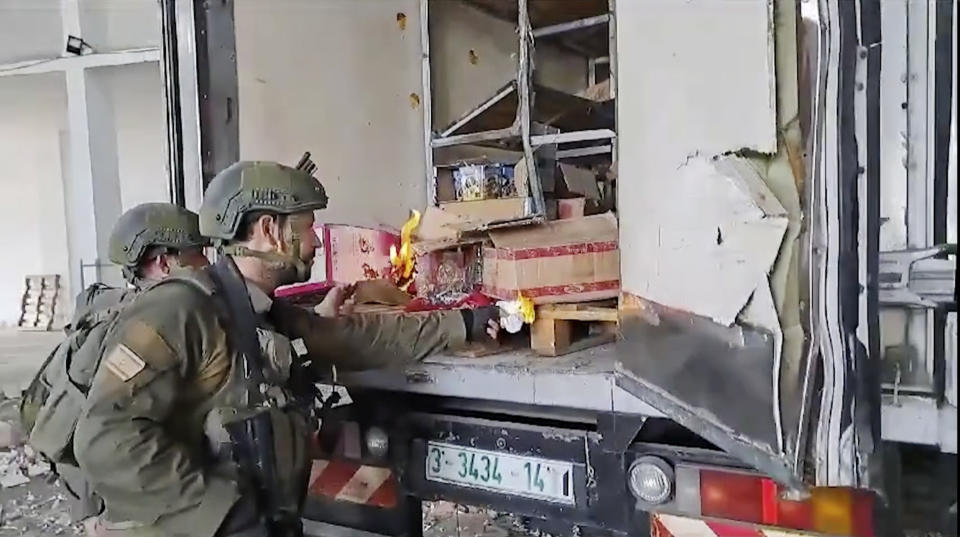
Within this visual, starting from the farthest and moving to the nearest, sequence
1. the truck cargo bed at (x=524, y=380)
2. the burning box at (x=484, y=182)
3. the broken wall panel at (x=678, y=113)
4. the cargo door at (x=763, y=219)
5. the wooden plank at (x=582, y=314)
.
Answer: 1. the burning box at (x=484, y=182)
2. the wooden plank at (x=582, y=314)
3. the truck cargo bed at (x=524, y=380)
4. the broken wall panel at (x=678, y=113)
5. the cargo door at (x=763, y=219)

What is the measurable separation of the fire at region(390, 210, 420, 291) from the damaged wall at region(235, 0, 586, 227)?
0.35m

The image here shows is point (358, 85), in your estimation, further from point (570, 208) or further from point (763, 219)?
point (763, 219)

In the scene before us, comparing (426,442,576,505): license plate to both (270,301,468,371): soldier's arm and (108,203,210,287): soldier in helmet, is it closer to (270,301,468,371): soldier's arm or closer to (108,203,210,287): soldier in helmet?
(270,301,468,371): soldier's arm

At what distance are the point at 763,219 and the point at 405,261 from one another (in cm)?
204

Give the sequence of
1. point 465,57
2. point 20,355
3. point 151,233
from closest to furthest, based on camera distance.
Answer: point 151,233 → point 465,57 → point 20,355

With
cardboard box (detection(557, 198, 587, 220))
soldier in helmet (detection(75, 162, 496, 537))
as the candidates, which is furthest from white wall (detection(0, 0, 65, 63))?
soldier in helmet (detection(75, 162, 496, 537))

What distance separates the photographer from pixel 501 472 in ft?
7.18

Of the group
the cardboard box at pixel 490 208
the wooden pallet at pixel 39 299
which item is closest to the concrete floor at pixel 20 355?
the wooden pallet at pixel 39 299

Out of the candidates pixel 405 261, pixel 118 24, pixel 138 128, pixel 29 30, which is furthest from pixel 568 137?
pixel 138 128

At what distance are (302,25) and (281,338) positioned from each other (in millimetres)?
1627

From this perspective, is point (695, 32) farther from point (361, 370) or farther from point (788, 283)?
point (361, 370)

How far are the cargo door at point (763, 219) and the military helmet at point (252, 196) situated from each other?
88cm

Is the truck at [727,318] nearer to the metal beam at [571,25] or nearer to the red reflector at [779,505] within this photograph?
the red reflector at [779,505]

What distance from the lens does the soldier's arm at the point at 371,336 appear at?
8.09 ft
